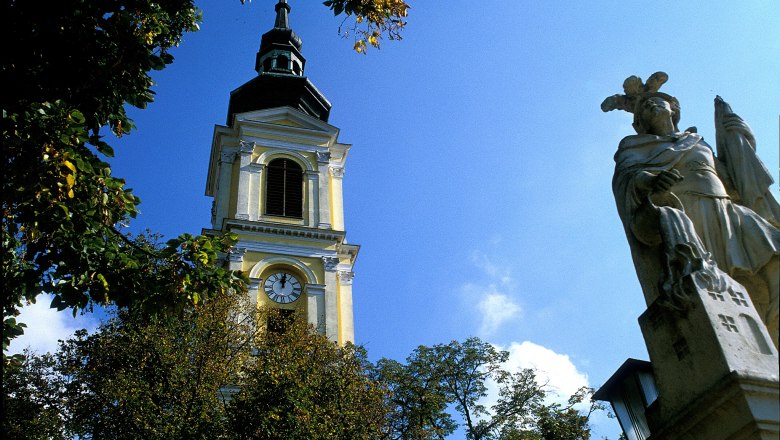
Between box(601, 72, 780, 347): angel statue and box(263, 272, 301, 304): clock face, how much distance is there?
23.8m

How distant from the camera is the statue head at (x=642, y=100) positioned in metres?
5.19

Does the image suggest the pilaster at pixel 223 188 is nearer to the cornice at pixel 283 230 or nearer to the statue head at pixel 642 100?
the cornice at pixel 283 230

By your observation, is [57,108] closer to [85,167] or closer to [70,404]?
[85,167]

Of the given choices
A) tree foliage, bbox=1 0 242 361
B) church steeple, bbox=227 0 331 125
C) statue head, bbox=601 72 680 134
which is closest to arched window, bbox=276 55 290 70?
church steeple, bbox=227 0 331 125

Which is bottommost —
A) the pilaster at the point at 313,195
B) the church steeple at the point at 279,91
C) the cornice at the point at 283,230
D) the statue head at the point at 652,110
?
the statue head at the point at 652,110

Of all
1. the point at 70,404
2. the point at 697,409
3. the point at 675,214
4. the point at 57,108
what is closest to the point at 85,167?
the point at 57,108

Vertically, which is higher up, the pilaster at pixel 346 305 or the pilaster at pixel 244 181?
the pilaster at pixel 244 181

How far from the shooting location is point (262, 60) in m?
43.7

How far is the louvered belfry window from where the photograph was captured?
31.5m

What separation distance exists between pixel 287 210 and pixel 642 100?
27.0 m

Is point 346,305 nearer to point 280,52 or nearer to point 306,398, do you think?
point 306,398

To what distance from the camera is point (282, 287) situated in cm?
2867

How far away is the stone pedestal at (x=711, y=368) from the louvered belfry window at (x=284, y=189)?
27693mm

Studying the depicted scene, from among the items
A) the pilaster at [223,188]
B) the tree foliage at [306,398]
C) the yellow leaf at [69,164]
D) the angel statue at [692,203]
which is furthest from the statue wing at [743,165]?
the pilaster at [223,188]
